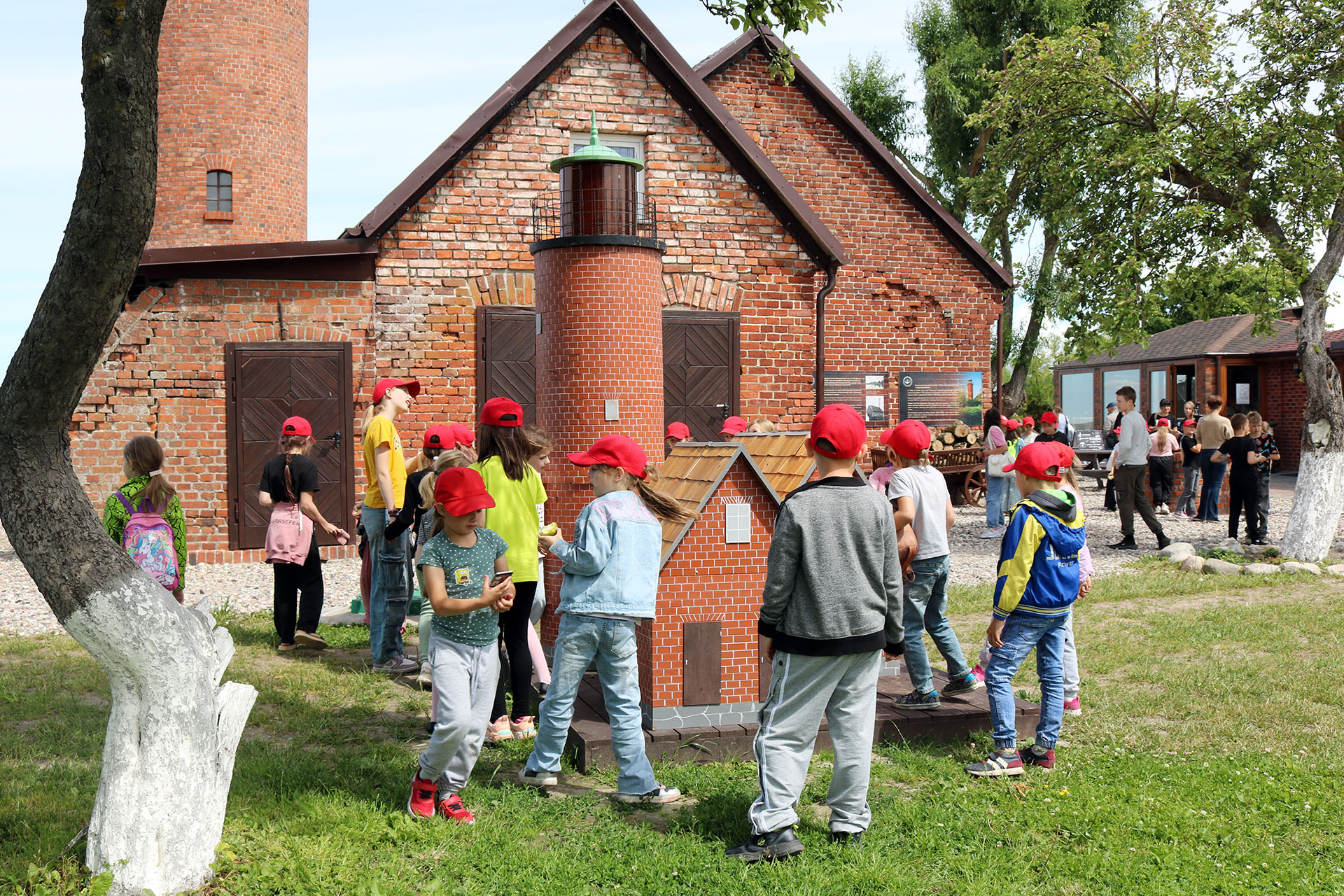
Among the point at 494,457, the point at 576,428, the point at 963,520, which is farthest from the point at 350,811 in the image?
the point at 963,520

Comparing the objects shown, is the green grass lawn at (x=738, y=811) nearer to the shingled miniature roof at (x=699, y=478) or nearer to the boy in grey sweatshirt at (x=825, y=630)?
the boy in grey sweatshirt at (x=825, y=630)

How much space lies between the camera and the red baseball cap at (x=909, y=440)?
5712mm

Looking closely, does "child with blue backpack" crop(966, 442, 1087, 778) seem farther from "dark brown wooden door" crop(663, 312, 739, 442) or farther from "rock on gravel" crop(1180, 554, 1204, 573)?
"dark brown wooden door" crop(663, 312, 739, 442)

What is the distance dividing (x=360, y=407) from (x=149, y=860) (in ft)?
30.1

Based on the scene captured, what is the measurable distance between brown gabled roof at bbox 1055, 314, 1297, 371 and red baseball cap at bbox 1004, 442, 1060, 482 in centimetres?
2448

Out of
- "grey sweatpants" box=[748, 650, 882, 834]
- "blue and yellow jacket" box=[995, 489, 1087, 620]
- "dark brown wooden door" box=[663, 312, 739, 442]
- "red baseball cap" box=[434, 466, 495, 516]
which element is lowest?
"grey sweatpants" box=[748, 650, 882, 834]

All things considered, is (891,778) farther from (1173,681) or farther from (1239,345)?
(1239,345)

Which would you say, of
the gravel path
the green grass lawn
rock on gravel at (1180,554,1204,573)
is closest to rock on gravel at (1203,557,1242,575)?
rock on gravel at (1180,554,1204,573)

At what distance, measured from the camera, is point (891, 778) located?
198 inches

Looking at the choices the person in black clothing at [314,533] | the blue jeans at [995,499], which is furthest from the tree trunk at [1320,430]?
the person in black clothing at [314,533]

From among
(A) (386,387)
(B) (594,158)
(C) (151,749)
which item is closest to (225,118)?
(B) (594,158)

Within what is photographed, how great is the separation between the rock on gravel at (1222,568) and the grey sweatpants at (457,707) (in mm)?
9670

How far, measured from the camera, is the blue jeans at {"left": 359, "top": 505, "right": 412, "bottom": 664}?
23.1 ft

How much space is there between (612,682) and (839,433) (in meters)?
1.53
